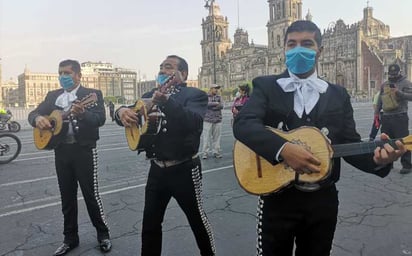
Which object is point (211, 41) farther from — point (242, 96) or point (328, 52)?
point (242, 96)

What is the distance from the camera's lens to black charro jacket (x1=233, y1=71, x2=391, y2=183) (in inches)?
87.4

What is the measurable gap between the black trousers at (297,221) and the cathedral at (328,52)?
50.1 meters

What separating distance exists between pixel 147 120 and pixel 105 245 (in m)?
1.75

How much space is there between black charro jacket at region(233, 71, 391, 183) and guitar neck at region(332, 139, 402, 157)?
0.11 m

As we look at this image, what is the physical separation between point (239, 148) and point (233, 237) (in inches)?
91.3

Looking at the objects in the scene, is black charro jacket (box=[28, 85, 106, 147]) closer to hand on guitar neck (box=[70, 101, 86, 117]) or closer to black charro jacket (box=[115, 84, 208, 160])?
hand on guitar neck (box=[70, 101, 86, 117])

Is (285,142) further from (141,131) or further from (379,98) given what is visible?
(379,98)

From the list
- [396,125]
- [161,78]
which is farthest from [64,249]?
[396,125]

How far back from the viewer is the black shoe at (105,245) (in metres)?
4.07

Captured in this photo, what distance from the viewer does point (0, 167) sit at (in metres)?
9.31

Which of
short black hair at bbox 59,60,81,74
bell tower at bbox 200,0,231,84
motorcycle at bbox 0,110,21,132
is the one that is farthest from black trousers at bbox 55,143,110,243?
bell tower at bbox 200,0,231,84

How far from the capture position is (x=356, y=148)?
2.22 meters

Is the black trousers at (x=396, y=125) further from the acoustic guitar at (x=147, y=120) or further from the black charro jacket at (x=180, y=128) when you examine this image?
the acoustic guitar at (x=147, y=120)

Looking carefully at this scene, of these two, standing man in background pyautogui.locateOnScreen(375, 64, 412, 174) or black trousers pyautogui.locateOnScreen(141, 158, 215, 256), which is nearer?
black trousers pyautogui.locateOnScreen(141, 158, 215, 256)
